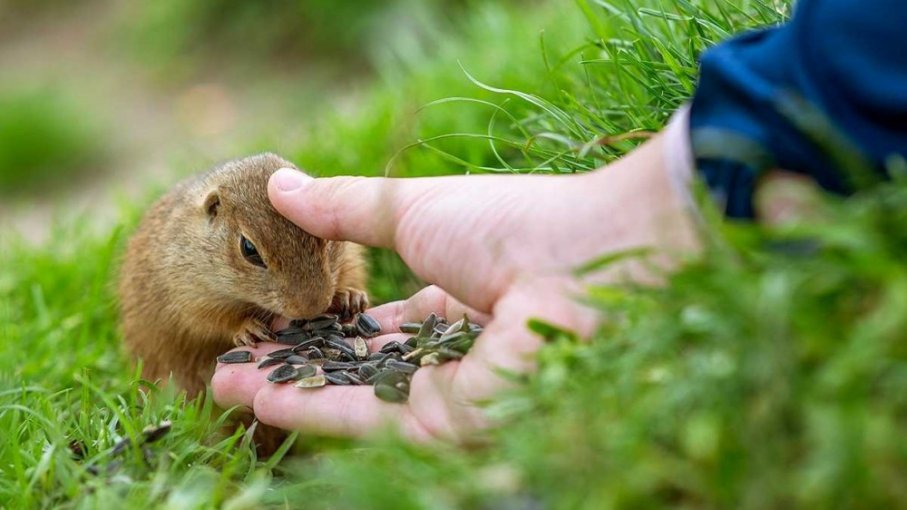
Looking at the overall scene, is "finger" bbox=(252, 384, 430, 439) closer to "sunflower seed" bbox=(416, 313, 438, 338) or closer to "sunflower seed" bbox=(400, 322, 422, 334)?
"sunflower seed" bbox=(416, 313, 438, 338)

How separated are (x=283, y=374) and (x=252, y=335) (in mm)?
560

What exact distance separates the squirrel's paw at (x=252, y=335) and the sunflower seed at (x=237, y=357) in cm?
13

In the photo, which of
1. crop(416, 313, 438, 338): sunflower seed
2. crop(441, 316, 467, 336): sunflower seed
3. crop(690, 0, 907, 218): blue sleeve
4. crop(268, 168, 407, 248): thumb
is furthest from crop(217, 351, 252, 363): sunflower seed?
crop(690, 0, 907, 218): blue sleeve

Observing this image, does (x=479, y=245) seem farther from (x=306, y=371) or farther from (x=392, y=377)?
(x=306, y=371)

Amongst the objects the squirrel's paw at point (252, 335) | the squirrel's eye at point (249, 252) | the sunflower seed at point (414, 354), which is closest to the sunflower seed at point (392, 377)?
the sunflower seed at point (414, 354)

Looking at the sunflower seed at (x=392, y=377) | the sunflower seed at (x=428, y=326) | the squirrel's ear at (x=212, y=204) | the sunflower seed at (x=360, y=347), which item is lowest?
the sunflower seed at (x=360, y=347)

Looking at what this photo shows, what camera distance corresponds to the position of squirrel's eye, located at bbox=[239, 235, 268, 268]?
3.90 metres

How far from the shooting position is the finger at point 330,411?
2.92m

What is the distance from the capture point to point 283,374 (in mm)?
3359

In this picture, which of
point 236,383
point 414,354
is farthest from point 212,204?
point 414,354

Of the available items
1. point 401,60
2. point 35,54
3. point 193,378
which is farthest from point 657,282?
point 35,54

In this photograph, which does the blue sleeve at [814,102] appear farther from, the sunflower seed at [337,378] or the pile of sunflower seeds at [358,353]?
the sunflower seed at [337,378]

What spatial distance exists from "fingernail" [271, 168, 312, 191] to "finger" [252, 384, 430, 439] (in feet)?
2.22

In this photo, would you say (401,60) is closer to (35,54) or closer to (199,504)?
(199,504)
